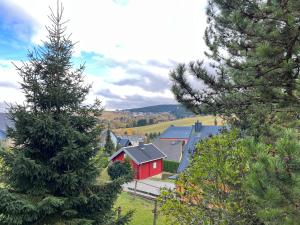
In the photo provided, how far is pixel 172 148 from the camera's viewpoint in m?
42.7

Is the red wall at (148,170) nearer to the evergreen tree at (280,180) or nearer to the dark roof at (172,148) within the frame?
the dark roof at (172,148)

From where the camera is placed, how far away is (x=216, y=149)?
7.05 m

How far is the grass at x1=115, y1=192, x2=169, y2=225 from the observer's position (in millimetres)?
17523

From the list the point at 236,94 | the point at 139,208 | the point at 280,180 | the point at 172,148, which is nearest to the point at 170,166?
the point at 172,148

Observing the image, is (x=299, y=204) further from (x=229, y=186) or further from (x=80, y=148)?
(x=80, y=148)

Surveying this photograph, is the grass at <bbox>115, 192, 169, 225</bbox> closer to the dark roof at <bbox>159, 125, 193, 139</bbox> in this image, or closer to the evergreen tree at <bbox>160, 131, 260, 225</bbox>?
the evergreen tree at <bbox>160, 131, 260, 225</bbox>

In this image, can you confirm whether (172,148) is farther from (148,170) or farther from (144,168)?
(144,168)

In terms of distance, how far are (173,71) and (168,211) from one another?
3.70 metres

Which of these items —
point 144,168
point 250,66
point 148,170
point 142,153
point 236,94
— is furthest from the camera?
point 142,153

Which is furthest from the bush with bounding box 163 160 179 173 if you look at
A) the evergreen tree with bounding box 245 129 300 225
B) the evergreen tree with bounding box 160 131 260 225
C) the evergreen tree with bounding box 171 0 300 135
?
the evergreen tree with bounding box 245 129 300 225

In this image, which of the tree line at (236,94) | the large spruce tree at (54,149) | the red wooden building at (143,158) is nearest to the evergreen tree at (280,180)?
the tree line at (236,94)

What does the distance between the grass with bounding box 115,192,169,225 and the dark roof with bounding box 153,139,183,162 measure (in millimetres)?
17235

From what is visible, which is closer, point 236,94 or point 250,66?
point 250,66

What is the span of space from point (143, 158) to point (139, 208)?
1422 centimetres
